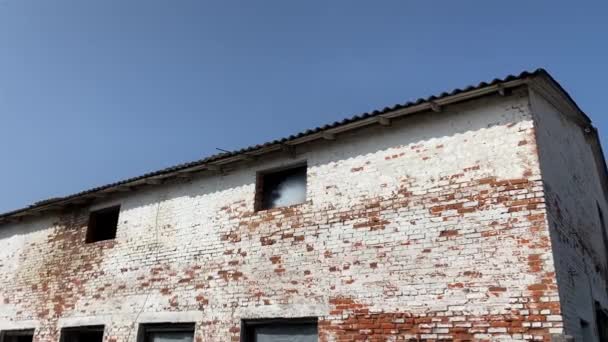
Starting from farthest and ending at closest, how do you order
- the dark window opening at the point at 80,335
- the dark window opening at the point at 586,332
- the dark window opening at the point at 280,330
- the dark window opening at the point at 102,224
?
1. the dark window opening at the point at 102,224
2. the dark window opening at the point at 80,335
3. the dark window opening at the point at 280,330
4. the dark window opening at the point at 586,332

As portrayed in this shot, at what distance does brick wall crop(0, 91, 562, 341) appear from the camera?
7.44 meters

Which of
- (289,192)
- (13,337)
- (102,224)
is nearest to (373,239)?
(289,192)

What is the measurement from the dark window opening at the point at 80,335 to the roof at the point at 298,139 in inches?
124

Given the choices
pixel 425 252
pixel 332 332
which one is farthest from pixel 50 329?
pixel 425 252

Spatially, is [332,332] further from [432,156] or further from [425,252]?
[432,156]

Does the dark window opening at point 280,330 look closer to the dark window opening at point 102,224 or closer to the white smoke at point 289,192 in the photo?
the white smoke at point 289,192

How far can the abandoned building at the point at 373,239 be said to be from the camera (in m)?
7.49

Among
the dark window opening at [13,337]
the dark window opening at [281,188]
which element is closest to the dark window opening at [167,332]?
the dark window opening at [281,188]

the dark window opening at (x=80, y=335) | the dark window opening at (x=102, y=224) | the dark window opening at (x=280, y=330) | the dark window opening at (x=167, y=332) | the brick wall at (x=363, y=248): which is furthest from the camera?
the dark window opening at (x=102, y=224)

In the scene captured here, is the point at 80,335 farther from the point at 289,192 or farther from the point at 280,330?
the point at 289,192

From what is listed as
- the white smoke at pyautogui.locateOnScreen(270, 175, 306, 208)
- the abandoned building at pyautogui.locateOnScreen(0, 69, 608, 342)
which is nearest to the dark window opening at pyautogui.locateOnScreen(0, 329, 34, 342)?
the abandoned building at pyautogui.locateOnScreen(0, 69, 608, 342)

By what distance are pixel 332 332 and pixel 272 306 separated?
1247 mm

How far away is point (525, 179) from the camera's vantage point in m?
7.65

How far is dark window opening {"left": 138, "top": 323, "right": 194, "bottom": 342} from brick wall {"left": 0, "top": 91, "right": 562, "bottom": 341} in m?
0.19
